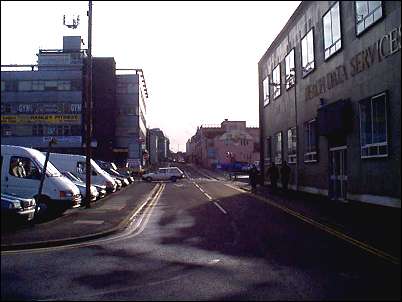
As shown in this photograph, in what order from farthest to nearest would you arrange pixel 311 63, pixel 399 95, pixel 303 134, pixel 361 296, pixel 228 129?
pixel 228 129 < pixel 303 134 < pixel 311 63 < pixel 399 95 < pixel 361 296

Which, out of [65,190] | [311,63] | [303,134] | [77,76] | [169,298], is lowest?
[169,298]

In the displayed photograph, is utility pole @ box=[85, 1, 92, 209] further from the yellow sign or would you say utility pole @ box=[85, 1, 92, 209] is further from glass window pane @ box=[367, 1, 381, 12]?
the yellow sign

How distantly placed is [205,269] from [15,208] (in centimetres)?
658

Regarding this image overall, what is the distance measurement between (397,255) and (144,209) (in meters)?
12.6

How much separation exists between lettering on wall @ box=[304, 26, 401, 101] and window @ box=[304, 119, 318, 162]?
173 centimetres

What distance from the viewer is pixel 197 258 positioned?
9.26m

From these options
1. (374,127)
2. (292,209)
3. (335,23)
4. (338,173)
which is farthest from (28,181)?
(335,23)

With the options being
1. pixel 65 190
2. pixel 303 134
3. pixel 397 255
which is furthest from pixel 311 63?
pixel 397 255

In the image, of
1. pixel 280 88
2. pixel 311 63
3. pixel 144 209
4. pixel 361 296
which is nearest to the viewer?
pixel 361 296

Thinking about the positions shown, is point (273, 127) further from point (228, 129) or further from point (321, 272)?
point (228, 129)

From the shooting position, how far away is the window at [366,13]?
1692cm

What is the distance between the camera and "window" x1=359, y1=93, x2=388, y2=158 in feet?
55.3

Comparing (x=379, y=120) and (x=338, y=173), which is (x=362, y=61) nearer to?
(x=379, y=120)

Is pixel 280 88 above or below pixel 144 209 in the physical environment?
above
